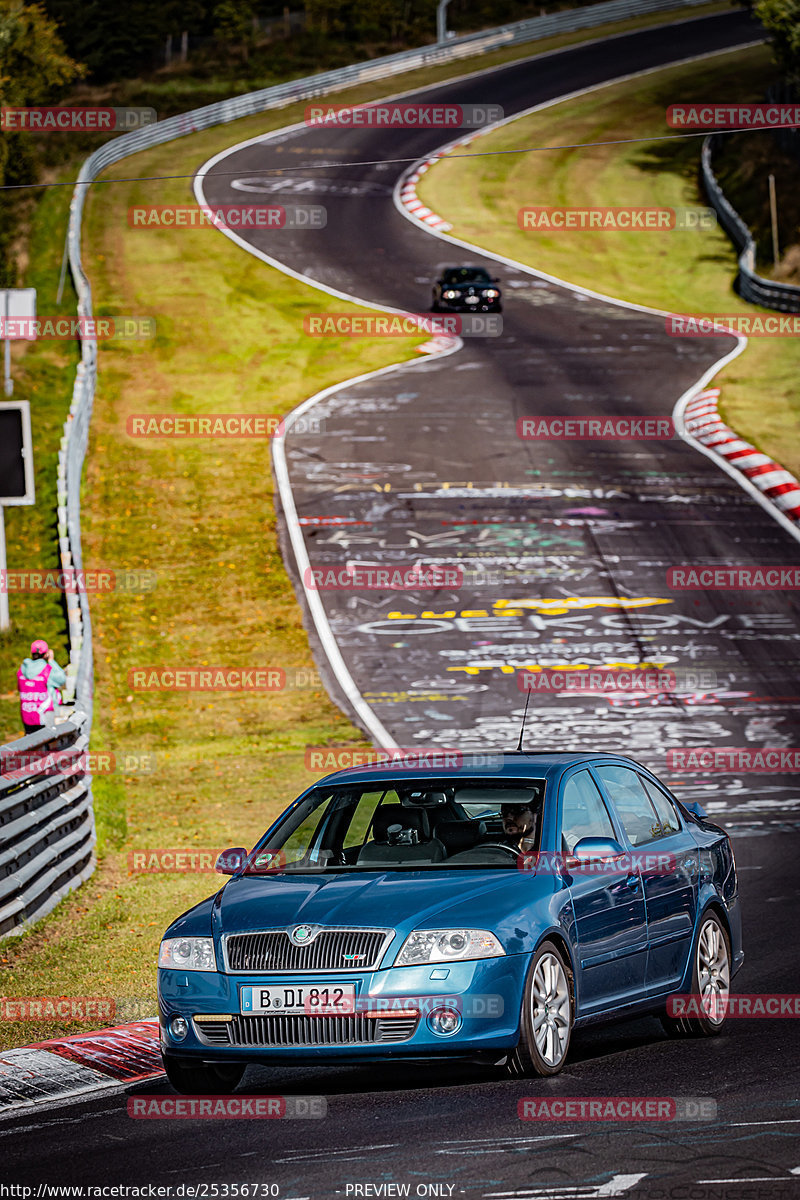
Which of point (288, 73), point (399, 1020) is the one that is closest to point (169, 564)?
point (399, 1020)

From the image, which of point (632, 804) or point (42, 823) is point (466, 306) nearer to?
point (42, 823)

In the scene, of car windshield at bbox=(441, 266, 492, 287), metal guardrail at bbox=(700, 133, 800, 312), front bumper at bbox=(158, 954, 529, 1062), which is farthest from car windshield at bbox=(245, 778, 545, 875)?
metal guardrail at bbox=(700, 133, 800, 312)

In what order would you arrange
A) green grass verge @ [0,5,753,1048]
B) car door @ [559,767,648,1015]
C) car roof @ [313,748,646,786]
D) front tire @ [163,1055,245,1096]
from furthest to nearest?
green grass verge @ [0,5,753,1048] → car roof @ [313,748,646,786] → car door @ [559,767,648,1015] → front tire @ [163,1055,245,1096]

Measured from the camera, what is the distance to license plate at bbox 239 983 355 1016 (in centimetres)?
740

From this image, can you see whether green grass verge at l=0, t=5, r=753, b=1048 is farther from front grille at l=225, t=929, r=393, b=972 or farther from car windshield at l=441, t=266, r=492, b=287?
car windshield at l=441, t=266, r=492, b=287

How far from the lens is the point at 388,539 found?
27812 millimetres

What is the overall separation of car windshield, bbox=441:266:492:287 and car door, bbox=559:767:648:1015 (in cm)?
3435

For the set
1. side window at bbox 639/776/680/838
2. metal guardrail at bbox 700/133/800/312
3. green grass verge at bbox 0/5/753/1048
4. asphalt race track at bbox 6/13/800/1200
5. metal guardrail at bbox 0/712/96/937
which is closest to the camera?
asphalt race track at bbox 6/13/800/1200

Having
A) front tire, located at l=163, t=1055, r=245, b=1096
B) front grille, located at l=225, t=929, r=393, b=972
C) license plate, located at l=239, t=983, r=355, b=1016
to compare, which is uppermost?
front grille, located at l=225, t=929, r=393, b=972

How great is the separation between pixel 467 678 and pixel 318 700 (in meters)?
2.00

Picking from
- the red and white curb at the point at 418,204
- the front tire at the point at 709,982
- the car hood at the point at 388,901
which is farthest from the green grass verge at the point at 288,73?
the car hood at the point at 388,901

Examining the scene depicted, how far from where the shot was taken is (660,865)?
9.07 meters

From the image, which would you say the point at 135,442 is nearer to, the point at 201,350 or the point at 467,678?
the point at 201,350

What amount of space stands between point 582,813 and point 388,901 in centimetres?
151
